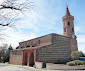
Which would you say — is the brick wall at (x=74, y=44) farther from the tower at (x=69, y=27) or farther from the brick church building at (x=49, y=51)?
the brick church building at (x=49, y=51)

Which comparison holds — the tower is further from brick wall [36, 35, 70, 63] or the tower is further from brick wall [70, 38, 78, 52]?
→ brick wall [36, 35, 70, 63]

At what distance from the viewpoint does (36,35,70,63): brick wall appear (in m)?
20.1

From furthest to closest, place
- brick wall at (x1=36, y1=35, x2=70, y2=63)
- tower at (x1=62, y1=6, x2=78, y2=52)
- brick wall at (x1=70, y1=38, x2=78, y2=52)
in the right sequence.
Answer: tower at (x1=62, y1=6, x2=78, y2=52), brick wall at (x1=70, y1=38, x2=78, y2=52), brick wall at (x1=36, y1=35, x2=70, y2=63)

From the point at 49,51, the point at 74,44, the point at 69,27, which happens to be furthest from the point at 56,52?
the point at 69,27

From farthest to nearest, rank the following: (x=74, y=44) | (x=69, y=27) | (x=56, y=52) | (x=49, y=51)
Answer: (x=69, y=27) → (x=74, y=44) → (x=56, y=52) → (x=49, y=51)

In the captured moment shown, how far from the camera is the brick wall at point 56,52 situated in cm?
2011

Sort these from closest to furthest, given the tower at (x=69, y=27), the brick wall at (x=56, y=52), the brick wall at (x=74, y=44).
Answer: the brick wall at (x=56, y=52), the brick wall at (x=74, y=44), the tower at (x=69, y=27)

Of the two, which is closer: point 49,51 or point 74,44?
point 49,51

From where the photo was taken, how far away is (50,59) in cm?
2036

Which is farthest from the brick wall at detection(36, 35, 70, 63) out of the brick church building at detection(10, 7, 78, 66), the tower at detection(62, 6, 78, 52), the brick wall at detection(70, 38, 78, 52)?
the tower at detection(62, 6, 78, 52)

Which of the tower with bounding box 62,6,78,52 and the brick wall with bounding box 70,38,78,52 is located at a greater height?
the tower with bounding box 62,6,78,52

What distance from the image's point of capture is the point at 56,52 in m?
21.2

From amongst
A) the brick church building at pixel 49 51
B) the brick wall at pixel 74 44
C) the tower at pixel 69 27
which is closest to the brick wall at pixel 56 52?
the brick church building at pixel 49 51

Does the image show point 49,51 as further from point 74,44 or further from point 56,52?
point 74,44
